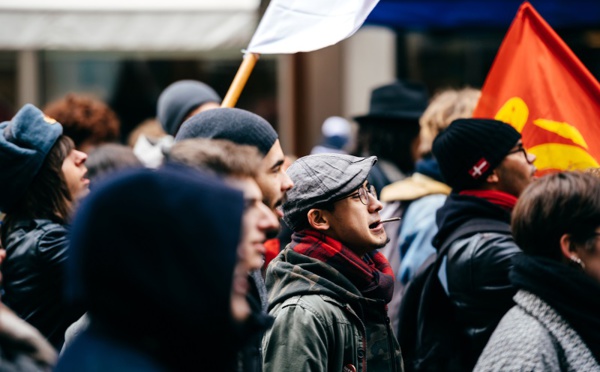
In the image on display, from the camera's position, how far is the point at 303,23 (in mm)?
4379

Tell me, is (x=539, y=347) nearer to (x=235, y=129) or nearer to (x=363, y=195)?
(x=363, y=195)

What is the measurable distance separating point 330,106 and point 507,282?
246 inches

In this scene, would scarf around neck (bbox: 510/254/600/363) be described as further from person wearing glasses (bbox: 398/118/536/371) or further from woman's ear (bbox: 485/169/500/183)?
woman's ear (bbox: 485/169/500/183)

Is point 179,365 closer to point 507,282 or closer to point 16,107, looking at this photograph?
point 507,282

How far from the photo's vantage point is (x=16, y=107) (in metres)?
10.3

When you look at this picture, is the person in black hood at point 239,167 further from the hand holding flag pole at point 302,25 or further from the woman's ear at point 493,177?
the woman's ear at point 493,177

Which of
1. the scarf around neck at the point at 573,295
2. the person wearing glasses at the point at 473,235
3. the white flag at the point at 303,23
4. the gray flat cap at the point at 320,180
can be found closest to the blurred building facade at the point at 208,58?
the white flag at the point at 303,23

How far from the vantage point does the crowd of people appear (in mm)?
1814

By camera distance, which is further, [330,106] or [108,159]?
[330,106]

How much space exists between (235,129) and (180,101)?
294 cm

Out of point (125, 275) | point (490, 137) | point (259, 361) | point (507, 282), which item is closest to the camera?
point (125, 275)

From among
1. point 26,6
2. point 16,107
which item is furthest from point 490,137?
point 16,107

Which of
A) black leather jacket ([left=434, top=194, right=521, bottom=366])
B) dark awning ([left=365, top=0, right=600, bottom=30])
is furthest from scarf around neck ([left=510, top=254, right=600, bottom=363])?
dark awning ([left=365, top=0, right=600, bottom=30])

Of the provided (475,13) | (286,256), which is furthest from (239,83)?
(475,13)
